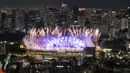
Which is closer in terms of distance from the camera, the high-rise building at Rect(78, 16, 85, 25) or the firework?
the firework

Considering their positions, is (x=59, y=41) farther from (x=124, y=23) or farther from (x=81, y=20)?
(x=124, y=23)

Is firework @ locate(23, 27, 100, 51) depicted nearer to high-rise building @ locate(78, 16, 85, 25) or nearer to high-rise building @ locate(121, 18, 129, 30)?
high-rise building @ locate(78, 16, 85, 25)

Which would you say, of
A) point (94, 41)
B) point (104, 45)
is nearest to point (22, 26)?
point (104, 45)

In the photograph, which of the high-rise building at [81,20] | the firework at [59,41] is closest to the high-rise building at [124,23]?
the high-rise building at [81,20]

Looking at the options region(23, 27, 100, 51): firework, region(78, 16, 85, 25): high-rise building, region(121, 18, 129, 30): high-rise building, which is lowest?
region(23, 27, 100, 51): firework

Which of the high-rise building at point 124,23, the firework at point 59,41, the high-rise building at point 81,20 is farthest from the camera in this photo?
the high-rise building at point 124,23

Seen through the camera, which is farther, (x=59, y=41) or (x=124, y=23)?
(x=124, y=23)

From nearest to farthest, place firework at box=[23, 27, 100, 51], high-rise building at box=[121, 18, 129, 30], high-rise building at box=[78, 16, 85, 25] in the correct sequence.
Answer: firework at box=[23, 27, 100, 51] < high-rise building at box=[78, 16, 85, 25] < high-rise building at box=[121, 18, 129, 30]

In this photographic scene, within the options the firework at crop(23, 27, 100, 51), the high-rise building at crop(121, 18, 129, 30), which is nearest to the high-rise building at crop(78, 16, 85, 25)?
the high-rise building at crop(121, 18, 129, 30)

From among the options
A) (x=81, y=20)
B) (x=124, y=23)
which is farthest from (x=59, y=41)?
(x=124, y=23)

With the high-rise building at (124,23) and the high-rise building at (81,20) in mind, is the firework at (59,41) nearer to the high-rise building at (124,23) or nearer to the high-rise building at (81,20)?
the high-rise building at (81,20)

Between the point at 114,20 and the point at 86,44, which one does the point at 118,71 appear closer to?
the point at 86,44

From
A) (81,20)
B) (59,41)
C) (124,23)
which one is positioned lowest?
(59,41)
